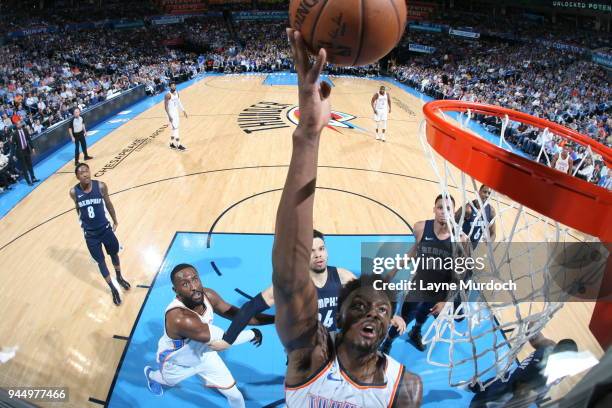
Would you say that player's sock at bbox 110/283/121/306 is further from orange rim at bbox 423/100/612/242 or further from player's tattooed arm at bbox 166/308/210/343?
orange rim at bbox 423/100/612/242

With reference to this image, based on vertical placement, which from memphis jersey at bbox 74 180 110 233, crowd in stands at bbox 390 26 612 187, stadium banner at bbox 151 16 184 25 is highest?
stadium banner at bbox 151 16 184 25

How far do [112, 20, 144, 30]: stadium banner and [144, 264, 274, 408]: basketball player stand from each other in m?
30.1

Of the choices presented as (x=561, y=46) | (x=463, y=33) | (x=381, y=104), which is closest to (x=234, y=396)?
(x=381, y=104)

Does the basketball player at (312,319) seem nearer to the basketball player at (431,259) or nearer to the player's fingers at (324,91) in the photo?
the player's fingers at (324,91)

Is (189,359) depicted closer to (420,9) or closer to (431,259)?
(431,259)

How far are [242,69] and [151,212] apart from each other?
19.4 meters

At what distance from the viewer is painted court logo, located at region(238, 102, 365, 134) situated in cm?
1171

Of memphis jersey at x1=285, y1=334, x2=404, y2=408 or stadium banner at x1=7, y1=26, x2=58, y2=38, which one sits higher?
stadium banner at x1=7, y1=26, x2=58, y2=38

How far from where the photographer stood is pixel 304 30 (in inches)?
58.8

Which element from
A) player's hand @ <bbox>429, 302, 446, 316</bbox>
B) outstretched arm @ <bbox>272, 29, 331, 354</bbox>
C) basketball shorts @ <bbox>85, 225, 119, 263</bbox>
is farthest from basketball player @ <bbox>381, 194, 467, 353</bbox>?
basketball shorts @ <bbox>85, 225, 119, 263</bbox>

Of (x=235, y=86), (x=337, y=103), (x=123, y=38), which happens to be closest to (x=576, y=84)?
(x=337, y=103)

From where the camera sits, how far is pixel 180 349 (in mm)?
2881

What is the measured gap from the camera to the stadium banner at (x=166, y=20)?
96.0 ft

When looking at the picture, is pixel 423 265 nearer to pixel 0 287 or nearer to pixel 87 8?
pixel 0 287
